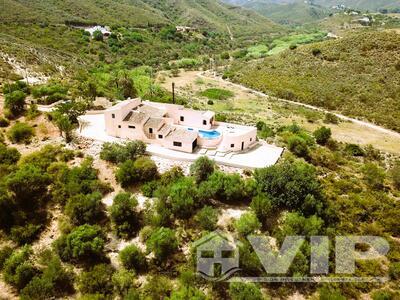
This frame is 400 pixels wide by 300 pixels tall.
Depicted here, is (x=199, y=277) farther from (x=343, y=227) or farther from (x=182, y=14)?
(x=182, y=14)

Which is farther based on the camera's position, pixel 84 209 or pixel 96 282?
pixel 84 209

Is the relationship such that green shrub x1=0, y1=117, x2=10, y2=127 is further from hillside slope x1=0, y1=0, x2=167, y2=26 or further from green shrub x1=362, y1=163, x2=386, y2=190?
hillside slope x1=0, y1=0, x2=167, y2=26

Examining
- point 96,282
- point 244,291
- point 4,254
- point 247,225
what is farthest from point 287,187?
point 4,254

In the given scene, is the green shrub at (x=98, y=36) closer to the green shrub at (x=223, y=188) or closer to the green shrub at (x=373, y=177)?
the green shrub at (x=223, y=188)

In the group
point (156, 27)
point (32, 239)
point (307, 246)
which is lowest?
point (32, 239)

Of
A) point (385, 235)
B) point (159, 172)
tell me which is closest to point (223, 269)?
point (159, 172)

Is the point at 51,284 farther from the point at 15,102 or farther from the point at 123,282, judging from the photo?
the point at 15,102

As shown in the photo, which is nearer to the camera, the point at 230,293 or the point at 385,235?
the point at 230,293
